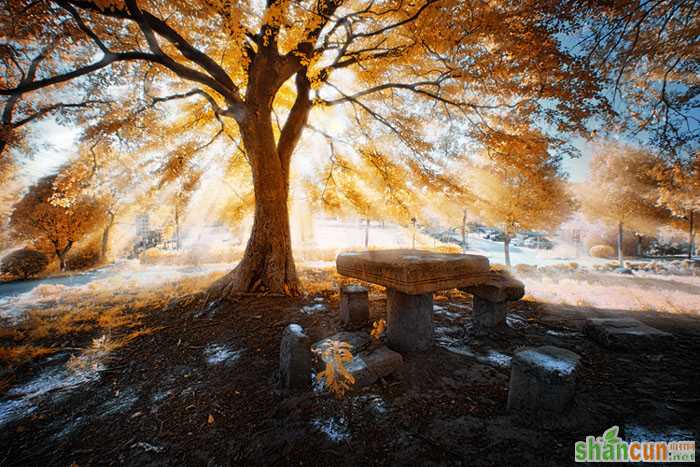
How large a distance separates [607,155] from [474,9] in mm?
19356

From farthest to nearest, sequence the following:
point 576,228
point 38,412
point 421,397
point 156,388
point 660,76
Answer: point 576,228 < point 660,76 < point 156,388 < point 38,412 < point 421,397

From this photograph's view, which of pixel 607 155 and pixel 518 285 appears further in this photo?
pixel 607 155

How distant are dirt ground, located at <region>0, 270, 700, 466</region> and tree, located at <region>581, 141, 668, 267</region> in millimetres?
17267

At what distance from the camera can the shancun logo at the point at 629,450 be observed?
5.31 ft

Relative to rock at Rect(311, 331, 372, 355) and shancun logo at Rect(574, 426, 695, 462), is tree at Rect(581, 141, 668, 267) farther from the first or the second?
rock at Rect(311, 331, 372, 355)

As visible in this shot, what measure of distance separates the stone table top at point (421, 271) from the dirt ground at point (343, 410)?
0.89 metres

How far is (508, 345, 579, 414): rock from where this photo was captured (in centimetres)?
193

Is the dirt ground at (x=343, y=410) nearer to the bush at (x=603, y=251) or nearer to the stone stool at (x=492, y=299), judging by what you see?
the stone stool at (x=492, y=299)

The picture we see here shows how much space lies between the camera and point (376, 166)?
313 inches

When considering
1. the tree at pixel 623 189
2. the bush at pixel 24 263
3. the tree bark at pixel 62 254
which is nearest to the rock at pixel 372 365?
the tree at pixel 623 189

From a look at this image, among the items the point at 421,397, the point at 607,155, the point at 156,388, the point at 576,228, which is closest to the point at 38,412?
the point at 156,388

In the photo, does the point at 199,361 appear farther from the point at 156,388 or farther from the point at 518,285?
the point at 518,285

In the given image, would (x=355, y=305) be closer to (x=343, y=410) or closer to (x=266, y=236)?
(x=343, y=410)

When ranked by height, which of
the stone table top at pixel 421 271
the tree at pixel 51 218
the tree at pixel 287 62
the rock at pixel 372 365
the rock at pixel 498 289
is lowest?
the rock at pixel 372 365
